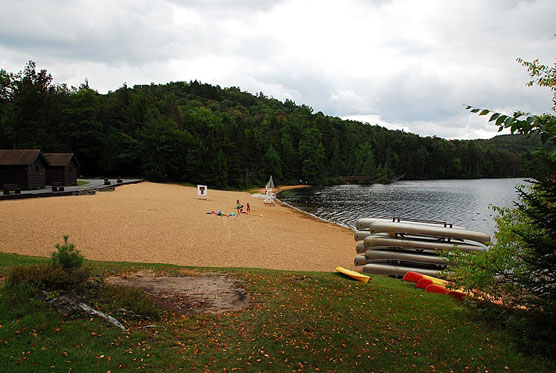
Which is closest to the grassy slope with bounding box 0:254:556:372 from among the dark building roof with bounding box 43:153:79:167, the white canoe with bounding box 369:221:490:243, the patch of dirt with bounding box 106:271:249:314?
the patch of dirt with bounding box 106:271:249:314

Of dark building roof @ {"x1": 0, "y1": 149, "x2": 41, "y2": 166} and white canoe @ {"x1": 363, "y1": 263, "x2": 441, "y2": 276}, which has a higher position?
dark building roof @ {"x1": 0, "y1": 149, "x2": 41, "y2": 166}

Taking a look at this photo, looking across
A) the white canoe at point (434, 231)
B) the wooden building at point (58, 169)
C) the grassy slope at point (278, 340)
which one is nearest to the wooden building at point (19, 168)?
the wooden building at point (58, 169)

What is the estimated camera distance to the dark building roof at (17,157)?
3191 cm

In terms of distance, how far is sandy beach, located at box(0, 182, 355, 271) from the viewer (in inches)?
575

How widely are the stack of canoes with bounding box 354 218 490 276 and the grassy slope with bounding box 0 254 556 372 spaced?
5.17 metres

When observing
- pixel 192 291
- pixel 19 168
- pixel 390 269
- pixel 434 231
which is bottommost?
pixel 390 269

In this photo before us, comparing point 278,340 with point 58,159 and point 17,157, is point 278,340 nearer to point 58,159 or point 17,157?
point 17,157

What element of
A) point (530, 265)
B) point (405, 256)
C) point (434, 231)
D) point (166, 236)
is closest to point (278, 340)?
point (530, 265)

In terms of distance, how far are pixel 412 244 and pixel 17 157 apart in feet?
115

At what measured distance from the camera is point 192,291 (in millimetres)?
8148

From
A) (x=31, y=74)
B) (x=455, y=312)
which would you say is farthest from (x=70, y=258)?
(x=31, y=74)

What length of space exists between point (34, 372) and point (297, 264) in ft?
37.5

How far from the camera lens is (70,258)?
661cm

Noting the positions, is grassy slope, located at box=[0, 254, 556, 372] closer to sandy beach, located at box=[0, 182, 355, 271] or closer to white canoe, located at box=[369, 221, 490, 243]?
white canoe, located at box=[369, 221, 490, 243]
